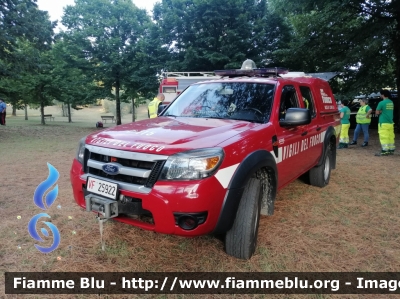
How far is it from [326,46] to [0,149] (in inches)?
558

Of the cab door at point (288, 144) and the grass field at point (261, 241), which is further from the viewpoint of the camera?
the cab door at point (288, 144)

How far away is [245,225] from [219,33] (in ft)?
51.1

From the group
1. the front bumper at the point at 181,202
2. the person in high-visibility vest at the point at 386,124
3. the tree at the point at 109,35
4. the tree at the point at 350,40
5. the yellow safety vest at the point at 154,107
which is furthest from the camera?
the tree at the point at 109,35

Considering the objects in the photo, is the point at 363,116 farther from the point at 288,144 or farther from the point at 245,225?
the point at 245,225

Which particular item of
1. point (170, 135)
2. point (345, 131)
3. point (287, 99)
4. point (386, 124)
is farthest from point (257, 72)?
point (345, 131)

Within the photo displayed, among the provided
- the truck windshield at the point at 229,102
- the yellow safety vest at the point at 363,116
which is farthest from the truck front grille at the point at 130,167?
the yellow safety vest at the point at 363,116

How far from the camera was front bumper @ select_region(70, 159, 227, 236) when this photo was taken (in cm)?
232

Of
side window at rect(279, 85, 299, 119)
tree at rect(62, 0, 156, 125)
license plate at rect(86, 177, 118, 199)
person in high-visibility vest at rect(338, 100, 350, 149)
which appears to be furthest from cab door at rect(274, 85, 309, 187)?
tree at rect(62, 0, 156, 125)

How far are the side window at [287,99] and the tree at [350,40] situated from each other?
29.3ft

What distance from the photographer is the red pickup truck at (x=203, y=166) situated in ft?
7.79

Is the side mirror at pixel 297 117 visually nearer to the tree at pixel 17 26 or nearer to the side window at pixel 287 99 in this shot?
the side window at pixel 287 99

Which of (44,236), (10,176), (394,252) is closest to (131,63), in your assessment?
(10,176)

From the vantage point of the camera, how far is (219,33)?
1652cm

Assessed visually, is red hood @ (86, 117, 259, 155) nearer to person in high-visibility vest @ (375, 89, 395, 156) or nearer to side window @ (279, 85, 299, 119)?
side window @ (279, 85, 299, 119)
